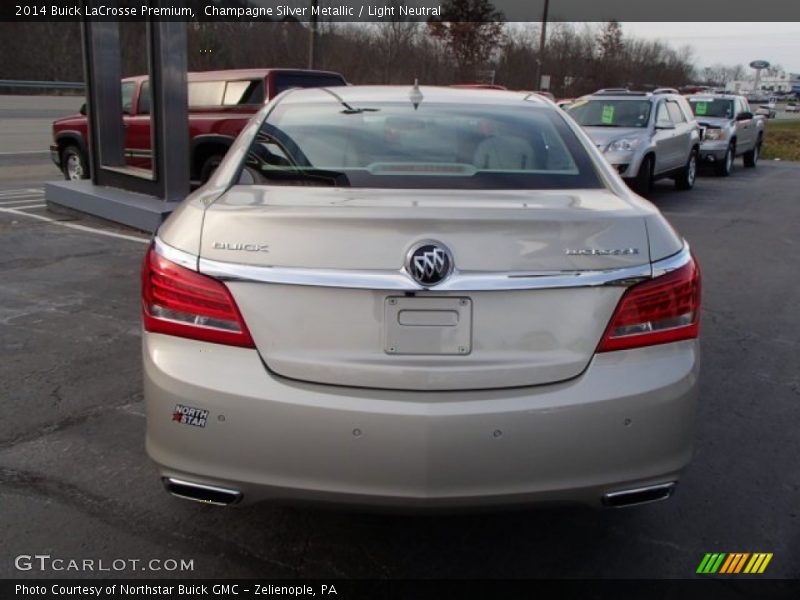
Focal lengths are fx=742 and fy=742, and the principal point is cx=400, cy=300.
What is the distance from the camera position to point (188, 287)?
2.35 metres

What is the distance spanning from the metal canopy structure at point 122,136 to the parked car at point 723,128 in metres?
12.9

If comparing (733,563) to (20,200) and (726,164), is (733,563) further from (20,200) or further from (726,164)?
(726,164)

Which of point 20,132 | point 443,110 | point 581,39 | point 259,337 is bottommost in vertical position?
point 20,132

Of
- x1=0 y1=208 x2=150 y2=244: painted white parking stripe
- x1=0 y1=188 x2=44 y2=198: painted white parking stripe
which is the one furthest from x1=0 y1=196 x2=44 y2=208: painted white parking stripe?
x1=0 y1=208 x2=150 y2=244: painted white parking stripe

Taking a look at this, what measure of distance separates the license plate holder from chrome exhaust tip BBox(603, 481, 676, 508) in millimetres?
671

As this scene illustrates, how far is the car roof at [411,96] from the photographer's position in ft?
11.6

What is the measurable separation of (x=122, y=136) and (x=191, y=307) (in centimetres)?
887

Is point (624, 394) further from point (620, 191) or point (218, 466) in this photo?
point (218, 466)

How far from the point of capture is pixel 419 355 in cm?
224

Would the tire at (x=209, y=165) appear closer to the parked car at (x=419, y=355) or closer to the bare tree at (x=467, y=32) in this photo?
the parked car at (x=419, y=355)

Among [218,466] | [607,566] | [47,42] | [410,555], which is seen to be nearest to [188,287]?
A: [218,466]

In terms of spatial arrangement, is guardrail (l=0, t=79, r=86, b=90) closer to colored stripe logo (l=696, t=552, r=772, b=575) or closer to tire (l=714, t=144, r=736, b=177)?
tire (l=714, t=144, r=736, b=177)

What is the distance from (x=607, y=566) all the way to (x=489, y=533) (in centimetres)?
47

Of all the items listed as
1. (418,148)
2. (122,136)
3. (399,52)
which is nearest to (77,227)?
(122,136)
